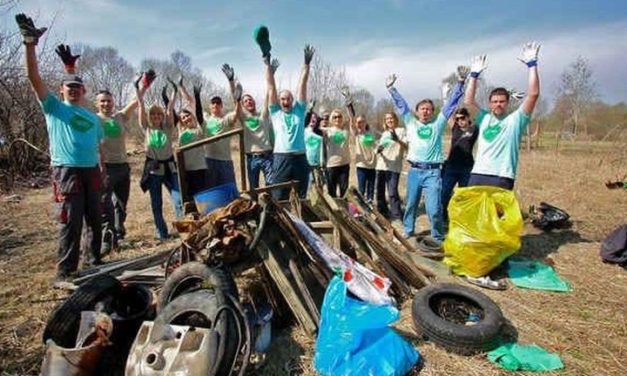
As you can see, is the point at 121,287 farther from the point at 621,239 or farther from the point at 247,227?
the point at 621,239

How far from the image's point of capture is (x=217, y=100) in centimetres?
601

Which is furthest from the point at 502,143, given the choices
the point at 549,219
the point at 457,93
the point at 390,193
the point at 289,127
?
the point at 289,127

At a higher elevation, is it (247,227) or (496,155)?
(496,155)

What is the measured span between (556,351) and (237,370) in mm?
2317

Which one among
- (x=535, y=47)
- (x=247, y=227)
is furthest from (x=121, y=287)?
(x=535, y=47)

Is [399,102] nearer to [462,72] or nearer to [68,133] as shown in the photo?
[462,72]

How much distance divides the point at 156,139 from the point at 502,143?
419cm

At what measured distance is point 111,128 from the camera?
5.11m

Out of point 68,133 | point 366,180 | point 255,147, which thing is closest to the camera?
point 68,133

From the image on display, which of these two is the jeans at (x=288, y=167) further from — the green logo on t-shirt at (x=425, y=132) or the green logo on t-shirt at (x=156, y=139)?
the green logo on t-shirt at (x=425, y=132)

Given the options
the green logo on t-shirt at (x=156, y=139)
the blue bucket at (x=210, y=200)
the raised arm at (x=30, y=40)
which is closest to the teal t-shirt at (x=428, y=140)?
the blue bucket at (x=210, y=200)

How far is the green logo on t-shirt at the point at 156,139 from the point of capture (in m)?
5.25

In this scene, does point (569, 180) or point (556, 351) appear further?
point (569, 180)

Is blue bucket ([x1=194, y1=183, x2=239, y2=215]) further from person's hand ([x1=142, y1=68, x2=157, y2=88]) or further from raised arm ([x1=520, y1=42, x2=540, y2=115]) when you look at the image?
raised arm ([x1=520, y1=42, x2=540, y2=115])
